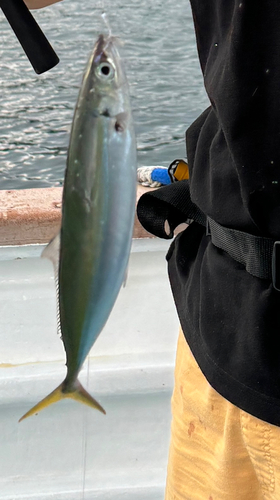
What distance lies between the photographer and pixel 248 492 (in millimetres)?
874

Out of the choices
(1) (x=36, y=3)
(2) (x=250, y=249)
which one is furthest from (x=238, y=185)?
(1) (x=36, y=3)

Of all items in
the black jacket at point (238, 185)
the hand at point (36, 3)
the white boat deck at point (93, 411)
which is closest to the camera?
the black jacket at point (238, 185)

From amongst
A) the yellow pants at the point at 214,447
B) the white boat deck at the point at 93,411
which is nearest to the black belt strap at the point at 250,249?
the yellow pants at the point at 214,447

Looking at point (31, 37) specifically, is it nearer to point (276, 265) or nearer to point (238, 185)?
point (238, 185)

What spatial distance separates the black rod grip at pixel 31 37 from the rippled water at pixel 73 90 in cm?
371

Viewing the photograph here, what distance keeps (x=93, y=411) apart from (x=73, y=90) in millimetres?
3178

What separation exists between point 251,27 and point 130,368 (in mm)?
1320

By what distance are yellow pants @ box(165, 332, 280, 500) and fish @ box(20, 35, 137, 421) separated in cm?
35

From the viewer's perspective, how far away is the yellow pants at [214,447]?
778 millimetres

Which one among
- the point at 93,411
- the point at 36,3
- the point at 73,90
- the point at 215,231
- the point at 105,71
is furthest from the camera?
the point at 73,90

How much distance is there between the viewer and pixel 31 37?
32.0 inches

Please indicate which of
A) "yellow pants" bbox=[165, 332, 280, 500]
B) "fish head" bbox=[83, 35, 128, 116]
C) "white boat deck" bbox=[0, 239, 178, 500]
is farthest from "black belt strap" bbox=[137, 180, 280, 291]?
"white boat deck" bbox=[0, 239, 178, 500]

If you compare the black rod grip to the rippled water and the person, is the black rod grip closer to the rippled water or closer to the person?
the person

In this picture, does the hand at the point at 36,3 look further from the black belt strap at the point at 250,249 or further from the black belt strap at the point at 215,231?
the black belt strap at the point at 250,249
